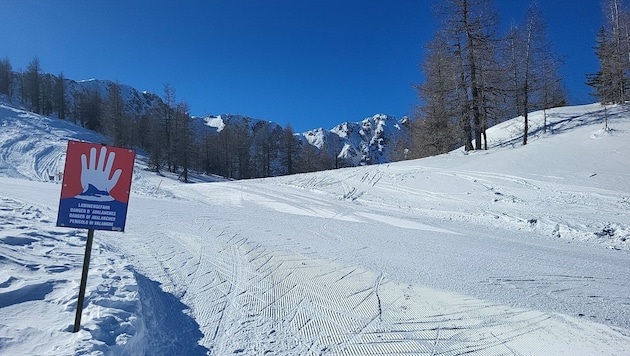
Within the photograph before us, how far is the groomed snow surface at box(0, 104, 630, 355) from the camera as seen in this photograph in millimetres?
3602

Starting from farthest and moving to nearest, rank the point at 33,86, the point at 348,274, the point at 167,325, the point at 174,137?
the point at 33,86 < the point at 174,137 < the point at 348,274 < the point at 167,325

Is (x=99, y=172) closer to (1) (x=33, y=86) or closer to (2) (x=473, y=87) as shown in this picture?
(2) (x=473, y=87)

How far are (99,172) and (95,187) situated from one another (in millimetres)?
159

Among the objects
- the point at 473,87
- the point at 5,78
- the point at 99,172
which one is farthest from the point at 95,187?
the point at 5,78

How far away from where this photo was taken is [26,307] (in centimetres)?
346

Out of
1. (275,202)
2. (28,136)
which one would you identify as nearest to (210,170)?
(28,136)

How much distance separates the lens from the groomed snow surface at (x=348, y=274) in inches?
142

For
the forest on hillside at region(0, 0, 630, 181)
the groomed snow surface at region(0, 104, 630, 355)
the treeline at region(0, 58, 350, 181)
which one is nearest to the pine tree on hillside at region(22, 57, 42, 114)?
the treeline at region(0, 58, 350, 181)

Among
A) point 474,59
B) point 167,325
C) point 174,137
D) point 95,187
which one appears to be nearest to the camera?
point 95,187

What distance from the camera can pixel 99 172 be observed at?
3207 millimetres

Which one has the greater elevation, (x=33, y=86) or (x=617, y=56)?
(x=33, y=86)

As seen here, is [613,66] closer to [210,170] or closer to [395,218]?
[395,218]

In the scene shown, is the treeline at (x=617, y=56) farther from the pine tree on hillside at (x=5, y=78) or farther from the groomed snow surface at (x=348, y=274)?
the pine tree on hillside at (x=5, y=78)

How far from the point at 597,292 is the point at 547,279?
2.23 ft
